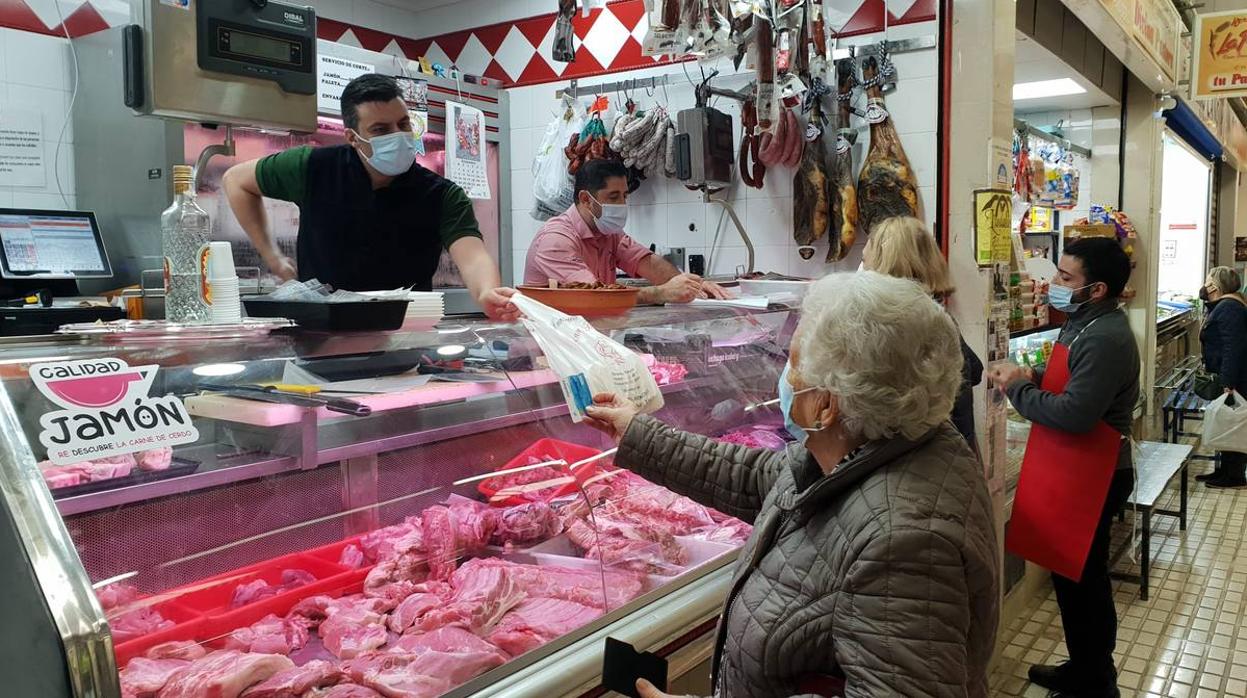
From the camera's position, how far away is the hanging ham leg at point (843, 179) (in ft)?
17.3

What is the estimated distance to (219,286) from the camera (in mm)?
2004

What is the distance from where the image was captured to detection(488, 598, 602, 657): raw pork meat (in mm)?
1951

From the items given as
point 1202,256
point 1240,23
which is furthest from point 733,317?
point 1202,256

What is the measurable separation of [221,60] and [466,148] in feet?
10.9

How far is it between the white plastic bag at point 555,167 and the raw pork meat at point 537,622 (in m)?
4.15

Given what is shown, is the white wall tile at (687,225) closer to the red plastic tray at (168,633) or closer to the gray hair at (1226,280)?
the red plastic tray at (168,633)

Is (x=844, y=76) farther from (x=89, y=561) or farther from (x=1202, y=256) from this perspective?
(x=1202, y=256)

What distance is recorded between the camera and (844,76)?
5.29 meters

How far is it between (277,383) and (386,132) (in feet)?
4.44

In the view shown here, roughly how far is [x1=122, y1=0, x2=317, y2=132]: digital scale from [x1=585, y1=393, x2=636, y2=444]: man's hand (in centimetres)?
161

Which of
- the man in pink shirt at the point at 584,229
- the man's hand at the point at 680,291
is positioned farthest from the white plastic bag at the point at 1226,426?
the man's hand at the point at 680,291

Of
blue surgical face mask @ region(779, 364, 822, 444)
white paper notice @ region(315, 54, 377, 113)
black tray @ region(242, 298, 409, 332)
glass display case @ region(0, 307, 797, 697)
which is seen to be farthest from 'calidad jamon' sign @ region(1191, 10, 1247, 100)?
black tray @ region(242, 298, 409, 332)

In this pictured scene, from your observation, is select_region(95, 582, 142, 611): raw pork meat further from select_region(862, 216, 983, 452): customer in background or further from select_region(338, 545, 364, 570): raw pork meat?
select_region(862, 216, 983, 452): customer in background

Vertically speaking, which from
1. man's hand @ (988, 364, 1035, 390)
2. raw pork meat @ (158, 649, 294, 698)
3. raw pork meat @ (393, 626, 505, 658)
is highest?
man's hand @ (988, 364, 1035, 390)
